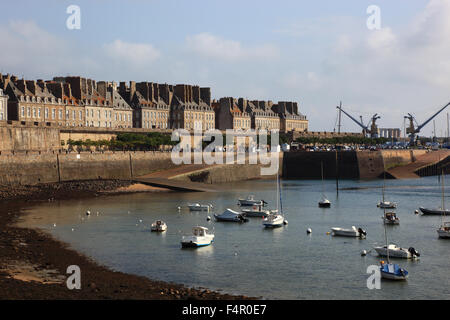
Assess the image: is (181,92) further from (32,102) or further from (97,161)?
(97,161)

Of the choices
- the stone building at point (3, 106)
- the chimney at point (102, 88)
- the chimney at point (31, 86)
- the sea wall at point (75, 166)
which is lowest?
the sea wall at point (75, 166)

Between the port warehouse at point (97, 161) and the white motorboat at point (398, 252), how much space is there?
47.7 metres

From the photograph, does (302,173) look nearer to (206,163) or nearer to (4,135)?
(206,163)

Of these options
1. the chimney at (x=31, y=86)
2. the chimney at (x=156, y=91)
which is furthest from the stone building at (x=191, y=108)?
the chimney at (x=31, y=86)

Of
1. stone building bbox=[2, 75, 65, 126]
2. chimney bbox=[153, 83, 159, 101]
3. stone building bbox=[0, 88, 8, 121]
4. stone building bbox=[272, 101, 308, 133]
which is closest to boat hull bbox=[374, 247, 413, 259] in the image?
stone building bbox=[0, 88, 8, 121]

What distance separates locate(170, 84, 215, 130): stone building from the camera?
144 metres

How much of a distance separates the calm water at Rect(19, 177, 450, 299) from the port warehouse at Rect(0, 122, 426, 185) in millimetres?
10741

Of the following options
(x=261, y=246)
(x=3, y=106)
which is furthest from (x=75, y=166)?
(x=261, y=246)

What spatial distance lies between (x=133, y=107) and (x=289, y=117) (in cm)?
5301

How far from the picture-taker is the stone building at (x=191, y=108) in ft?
474

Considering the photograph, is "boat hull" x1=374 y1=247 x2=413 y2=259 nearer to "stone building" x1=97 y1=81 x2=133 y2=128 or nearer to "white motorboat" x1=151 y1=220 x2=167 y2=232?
"white motorboat" x1=151 y1=220 x2=167 y2=232

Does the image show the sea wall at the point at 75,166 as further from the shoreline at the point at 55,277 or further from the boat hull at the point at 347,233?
the boat hull at the point at 347,233

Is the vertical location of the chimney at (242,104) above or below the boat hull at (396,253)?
above

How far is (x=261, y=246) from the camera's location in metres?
47.1
